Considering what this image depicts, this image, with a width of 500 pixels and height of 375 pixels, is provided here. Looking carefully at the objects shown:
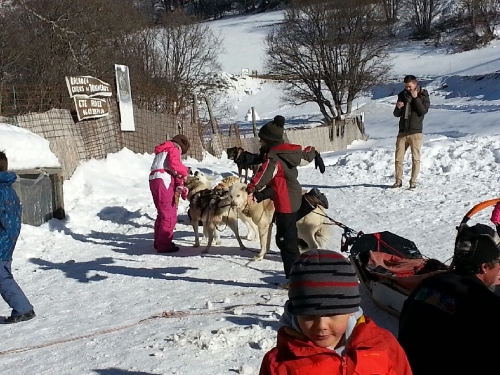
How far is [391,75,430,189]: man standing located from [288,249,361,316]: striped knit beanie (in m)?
8.05

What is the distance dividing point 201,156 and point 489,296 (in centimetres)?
1558

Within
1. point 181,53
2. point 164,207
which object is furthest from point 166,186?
point 181,53

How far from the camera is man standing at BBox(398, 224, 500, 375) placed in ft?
7.84

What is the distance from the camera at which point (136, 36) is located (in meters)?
28.2

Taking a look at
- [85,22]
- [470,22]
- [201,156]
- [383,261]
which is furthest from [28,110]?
[470,22]

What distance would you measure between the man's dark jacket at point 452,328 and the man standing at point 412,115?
7451 millimetres

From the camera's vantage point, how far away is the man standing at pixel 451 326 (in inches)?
94.1

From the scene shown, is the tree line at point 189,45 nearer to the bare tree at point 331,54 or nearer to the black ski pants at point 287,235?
the bare tree at point 331,54

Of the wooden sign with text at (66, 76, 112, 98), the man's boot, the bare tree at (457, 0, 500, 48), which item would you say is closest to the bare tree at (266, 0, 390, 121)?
the bare tree at (457, 0, 500, 48)

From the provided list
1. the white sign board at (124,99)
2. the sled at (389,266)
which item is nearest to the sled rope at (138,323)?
the sled at (389,266)

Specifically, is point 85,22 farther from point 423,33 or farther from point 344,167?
point 423,33

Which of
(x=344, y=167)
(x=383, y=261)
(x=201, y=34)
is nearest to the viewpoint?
(x=383, y=261)

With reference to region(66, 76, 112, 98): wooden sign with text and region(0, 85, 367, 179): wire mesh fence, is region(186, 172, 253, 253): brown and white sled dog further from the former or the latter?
region(66, 76, 112, 98): wooden sign with text

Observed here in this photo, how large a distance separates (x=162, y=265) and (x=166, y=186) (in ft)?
3.32
